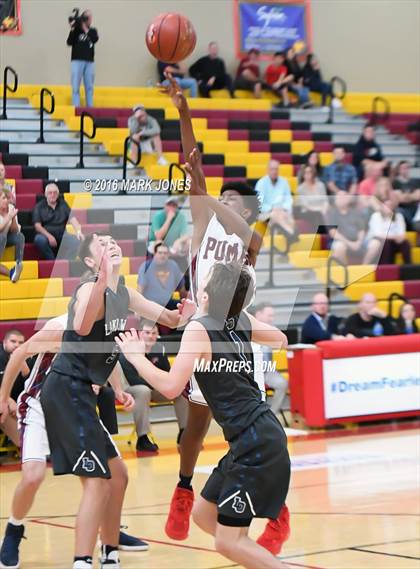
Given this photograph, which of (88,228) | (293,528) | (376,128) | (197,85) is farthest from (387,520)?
(376,128)

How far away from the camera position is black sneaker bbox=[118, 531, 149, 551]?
24.3 ft

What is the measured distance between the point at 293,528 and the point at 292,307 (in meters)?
5.78

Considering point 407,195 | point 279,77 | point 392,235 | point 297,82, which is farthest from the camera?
point 297,82

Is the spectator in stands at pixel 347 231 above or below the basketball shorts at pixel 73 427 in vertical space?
below

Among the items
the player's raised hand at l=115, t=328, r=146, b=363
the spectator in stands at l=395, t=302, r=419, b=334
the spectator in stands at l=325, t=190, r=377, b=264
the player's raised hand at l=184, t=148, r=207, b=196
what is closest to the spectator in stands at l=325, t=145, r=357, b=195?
the spectator in stands at l=325, t=190, r=377, b=264

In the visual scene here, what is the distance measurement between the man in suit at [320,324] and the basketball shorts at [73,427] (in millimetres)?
6517

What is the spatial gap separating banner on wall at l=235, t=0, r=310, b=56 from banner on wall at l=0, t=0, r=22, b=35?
4213mm

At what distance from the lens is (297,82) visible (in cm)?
2008

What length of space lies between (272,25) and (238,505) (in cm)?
1641

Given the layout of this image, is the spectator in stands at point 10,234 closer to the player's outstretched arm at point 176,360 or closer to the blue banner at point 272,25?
the player's outstretched arm at point 176,360

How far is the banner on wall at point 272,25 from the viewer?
2019cm

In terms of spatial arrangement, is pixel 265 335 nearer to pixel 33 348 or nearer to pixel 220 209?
pixel 220 209

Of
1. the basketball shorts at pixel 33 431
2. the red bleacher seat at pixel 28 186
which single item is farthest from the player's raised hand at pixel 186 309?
the red bleacher seat at pixel 28 186

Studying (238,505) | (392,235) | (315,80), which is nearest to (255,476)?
(238,505)
